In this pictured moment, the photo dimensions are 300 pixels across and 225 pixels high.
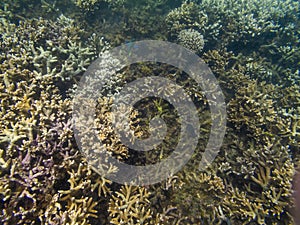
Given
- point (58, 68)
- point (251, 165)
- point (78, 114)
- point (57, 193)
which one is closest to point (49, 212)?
point (57, 193)

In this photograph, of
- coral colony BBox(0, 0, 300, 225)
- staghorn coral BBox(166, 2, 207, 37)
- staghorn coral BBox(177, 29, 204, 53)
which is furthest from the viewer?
staghorn coral BBox(166, 2, 207, 37)

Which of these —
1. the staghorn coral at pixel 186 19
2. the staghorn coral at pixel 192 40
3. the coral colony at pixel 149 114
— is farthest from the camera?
the staghorn coral at pixel 186 19

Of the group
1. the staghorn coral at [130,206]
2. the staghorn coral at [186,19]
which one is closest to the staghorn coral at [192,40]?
the staghorn coral at [186,19]

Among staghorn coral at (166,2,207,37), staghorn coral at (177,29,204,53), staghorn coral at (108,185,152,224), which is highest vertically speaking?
staghorn coral at (166,2,207,37)

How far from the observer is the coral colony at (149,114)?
283 centimetres

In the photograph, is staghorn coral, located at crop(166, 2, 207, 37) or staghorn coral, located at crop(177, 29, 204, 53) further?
staghorn coral, located at crop(166, 2, 207, 37)

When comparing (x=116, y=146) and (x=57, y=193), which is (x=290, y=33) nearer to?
(x=116, y=146)

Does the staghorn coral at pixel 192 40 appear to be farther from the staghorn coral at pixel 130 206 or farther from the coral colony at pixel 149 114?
the staghorn coral at pixel 130 206

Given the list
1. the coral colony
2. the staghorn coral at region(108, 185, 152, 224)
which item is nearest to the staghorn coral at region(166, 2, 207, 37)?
the coral colony

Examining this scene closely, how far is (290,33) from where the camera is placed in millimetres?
5832

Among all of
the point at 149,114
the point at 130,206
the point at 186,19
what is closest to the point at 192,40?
the point at 186,19

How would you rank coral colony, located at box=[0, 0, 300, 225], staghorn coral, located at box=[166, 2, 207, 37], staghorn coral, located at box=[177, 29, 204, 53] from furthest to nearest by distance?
1. staghorn coral, located at box=[166, 2, 207, 37]
2. staghorn coral, located at box=[177, 29, 204, 53]
3. coral colony, located at box=[0, 0, 300, 225]

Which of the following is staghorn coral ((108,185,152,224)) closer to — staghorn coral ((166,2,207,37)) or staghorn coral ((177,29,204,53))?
staghorn coral ((177,29,204,53))

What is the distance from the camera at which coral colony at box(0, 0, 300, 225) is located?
283cm
